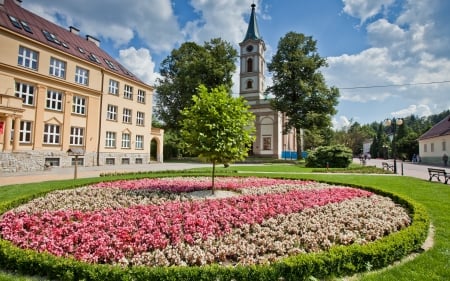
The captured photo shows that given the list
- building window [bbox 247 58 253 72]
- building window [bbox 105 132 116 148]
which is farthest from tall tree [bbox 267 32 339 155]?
building window [bbox 105 132 116 148]

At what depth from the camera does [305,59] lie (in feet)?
127

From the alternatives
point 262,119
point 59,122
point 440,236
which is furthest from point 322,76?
point 440,236

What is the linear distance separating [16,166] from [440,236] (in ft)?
84.6

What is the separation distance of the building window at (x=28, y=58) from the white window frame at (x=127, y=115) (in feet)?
35.8

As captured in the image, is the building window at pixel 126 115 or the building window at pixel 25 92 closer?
the building window at pixel 25 92

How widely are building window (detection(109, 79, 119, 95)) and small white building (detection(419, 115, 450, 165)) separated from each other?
4433cm

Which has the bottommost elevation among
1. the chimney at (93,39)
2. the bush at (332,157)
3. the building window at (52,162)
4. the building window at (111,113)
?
the building window at (52,162)

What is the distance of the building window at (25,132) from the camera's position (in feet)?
71.3

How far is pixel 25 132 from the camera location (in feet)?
72.3

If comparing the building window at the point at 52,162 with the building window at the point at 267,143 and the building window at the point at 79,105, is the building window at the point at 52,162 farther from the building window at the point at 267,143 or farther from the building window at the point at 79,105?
the building window at the point at 267,143

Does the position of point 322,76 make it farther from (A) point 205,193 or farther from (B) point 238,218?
(B) point 238,218

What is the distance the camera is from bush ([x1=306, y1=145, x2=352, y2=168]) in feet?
86.7

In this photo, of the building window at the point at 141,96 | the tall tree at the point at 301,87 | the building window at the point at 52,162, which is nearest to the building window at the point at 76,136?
the building window at the point at 52,162

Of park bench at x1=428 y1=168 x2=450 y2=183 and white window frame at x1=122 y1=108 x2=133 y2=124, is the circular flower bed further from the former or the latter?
white window frame at x1=122 y1=108 x2=133 y2=124
